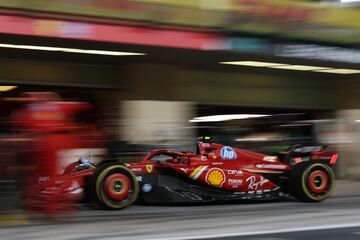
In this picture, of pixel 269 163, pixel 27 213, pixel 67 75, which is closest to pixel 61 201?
pixel 27 213

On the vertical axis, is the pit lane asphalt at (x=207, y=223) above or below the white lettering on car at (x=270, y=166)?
below

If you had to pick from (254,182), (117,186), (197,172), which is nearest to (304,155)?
(254,182)

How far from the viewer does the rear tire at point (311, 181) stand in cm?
1106

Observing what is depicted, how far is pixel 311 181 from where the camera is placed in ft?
36.6

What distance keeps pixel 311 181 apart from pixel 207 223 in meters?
3.35

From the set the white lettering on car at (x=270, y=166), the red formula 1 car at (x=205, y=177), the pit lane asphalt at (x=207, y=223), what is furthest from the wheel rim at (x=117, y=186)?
the white lettering on car at (x=270, y=166)

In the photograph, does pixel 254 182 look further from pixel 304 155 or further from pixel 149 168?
pixel 149 168

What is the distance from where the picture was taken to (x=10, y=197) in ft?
27.2

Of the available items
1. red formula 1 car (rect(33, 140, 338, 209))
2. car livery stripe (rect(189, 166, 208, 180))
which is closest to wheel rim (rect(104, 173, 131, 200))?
red formula 1 car (rect(33, 140, 338, 209))

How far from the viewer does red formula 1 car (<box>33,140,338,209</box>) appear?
32.9ft

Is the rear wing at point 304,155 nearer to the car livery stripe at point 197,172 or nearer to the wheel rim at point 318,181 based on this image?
the wheel rim at point 318,181

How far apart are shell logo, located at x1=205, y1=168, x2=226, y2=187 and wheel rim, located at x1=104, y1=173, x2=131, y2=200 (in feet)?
5.04

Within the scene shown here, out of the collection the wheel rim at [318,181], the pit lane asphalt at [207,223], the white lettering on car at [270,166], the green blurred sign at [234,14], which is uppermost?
the green blurred sign at [234,14]

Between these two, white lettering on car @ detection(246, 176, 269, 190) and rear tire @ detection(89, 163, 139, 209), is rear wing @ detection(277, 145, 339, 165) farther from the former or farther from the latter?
rear tire @ detection(89, 163, 139, 209)
